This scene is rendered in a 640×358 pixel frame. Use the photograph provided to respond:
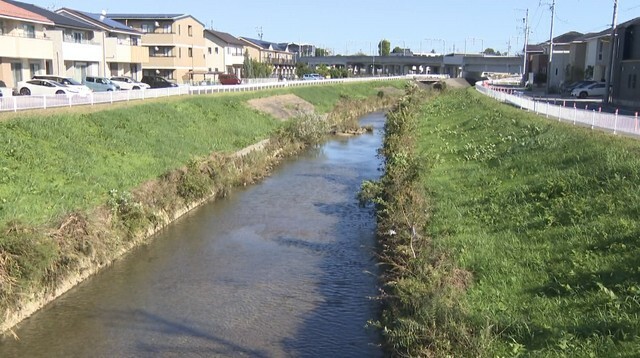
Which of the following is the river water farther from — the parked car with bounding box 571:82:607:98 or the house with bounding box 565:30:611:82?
the house with bounding box 565:30:611:82

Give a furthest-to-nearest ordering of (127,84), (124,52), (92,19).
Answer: (124,52), (92,19), (127,84)

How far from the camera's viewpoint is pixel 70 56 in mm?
46625

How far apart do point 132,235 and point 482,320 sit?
401 inches

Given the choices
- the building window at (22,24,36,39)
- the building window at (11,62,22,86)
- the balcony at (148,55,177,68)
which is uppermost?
the building window at (22,24,36,39)

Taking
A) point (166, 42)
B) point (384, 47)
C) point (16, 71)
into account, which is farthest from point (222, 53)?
point (384, 47)

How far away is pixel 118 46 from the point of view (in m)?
54.3

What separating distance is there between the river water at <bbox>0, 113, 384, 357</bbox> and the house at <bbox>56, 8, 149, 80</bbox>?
3810cm

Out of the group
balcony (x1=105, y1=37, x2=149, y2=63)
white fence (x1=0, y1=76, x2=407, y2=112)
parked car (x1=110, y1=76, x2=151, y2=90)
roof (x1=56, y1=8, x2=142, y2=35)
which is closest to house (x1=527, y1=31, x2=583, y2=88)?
white fence (x1=0, y1=76, x2=407, y2=112)

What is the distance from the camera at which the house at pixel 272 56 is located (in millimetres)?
96562

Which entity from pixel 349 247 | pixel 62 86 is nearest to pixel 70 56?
pixel 62 86

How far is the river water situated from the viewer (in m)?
10.6

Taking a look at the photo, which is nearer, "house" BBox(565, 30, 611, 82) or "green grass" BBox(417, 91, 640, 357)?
"green grass" BBox(417, 91, 640, 357)

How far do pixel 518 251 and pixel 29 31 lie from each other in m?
40.3

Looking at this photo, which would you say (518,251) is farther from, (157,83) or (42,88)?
(157,83)
